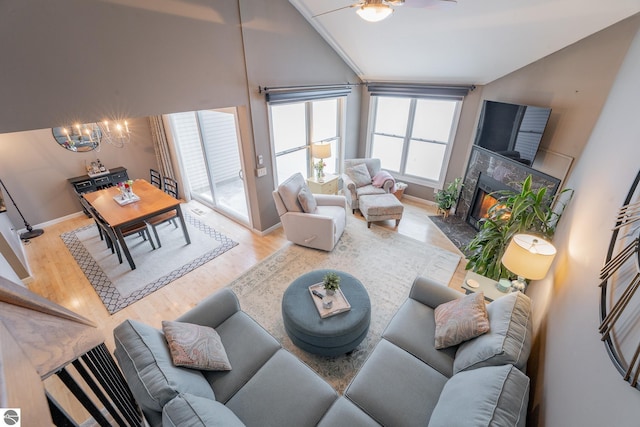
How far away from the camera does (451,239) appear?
171 inches

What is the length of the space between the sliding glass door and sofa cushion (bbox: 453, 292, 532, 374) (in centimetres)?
352

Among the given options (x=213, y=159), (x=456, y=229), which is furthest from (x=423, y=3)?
(x=213, y=159)

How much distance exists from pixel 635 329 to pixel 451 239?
3.55 metres

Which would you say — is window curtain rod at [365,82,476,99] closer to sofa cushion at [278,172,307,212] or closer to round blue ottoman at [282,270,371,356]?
sofa cushion at [278,172,307,212]

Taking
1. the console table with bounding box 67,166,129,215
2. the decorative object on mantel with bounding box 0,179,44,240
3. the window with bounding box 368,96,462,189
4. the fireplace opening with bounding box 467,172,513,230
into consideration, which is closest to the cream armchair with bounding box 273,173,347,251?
the fireplace opening with bounding box 467,172,513,230

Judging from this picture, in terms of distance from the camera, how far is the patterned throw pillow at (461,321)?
1894mm

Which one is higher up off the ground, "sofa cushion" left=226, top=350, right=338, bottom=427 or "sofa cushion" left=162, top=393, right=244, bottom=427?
"sofa cushion" left=162, top=393, right=244, bottom=427

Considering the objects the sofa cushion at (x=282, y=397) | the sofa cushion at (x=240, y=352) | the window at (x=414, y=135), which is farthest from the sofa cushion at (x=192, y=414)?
the window at (x=414, y=135)

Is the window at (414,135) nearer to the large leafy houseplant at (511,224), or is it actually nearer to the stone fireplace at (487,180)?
the stone fireplace at (487,180)

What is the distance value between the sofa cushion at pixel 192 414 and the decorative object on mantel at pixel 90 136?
4.72 meters

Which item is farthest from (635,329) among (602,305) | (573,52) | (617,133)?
(573,52)

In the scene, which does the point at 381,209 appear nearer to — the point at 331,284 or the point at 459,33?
the point at 331,284

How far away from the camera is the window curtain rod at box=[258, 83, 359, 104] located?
3.70 metres

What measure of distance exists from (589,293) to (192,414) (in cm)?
213
